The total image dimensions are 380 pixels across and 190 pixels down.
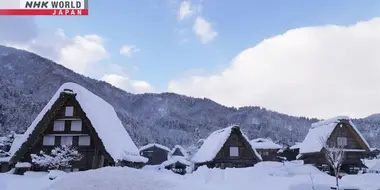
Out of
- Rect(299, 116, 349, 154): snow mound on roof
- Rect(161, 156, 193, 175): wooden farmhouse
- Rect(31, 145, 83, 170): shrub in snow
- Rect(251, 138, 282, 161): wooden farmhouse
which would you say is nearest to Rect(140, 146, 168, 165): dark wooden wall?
Rect(161, 156, 193, 175): wooden farmhouse

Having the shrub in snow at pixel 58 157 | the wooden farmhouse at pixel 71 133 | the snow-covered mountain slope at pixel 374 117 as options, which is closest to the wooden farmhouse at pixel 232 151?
the wooden farmhouse at pixel 71 133

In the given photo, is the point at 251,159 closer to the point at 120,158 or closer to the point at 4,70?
the point at 120,158

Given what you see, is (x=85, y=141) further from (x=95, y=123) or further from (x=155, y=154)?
(x=155, y=154)

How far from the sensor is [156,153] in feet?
243

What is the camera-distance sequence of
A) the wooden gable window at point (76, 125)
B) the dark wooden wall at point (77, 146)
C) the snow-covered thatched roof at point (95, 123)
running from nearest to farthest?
the snow-covered thatched roof at point (95, 123)
the dark wooden wall at point (77, 146)
the wooden gable window at point (76, 125)

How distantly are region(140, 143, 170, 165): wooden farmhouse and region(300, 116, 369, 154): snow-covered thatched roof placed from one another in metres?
34.3

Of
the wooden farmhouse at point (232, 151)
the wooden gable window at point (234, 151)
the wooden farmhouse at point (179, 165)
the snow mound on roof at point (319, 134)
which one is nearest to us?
the wooden farmhouse at point (232, 151)

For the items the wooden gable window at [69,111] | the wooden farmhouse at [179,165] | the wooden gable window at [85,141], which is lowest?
the wooden farmhouse at [179,165]

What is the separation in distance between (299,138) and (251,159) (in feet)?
289

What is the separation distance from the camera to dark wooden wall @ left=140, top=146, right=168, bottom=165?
241 ft

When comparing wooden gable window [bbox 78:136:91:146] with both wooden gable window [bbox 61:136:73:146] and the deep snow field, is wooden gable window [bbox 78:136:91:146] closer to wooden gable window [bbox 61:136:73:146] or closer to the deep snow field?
wooden gable window [bbox 61:136:73:146]

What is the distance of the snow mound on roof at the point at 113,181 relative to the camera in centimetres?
1561

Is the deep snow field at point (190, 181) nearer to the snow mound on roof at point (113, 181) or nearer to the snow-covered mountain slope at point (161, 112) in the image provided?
the snow mound on roof at point (113, 181)

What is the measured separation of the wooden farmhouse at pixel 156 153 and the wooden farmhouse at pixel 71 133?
3862 centimetres
